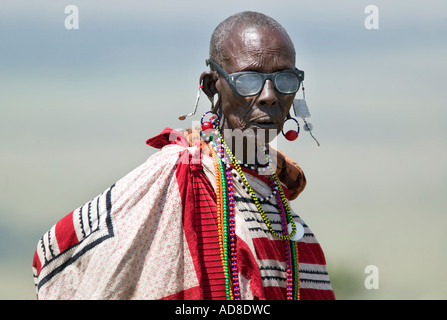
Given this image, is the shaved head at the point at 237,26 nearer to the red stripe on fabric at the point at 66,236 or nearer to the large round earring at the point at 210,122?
the large round earring at the point at 210,122

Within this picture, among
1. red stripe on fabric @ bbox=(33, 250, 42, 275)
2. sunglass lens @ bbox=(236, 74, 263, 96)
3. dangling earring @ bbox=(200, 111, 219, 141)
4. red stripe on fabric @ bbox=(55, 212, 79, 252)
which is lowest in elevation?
red stripe on fabric @ bbox=(33, 250, 42, 275)

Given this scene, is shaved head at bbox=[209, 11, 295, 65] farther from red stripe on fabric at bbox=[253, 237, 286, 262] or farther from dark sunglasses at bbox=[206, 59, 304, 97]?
red stripe on fabric at bbox=[253, 237, 286, 262]

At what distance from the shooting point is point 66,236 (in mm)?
4711

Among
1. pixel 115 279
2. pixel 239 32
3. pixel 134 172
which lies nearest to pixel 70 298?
pixel 115 279

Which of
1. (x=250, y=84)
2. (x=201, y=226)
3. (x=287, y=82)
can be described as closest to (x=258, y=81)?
(x=250, y=84)

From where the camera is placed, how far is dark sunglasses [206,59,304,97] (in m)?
4.99

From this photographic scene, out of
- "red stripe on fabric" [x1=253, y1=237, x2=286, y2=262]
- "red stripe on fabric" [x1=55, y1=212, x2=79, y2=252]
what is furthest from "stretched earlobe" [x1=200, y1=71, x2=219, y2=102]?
"red stripe on fabric" [x1=55, y1=212, x2=79, y2=252]

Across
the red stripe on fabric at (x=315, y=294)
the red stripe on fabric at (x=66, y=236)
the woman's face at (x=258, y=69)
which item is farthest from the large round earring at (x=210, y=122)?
the red stripe on fabric at (x=315, y=294)

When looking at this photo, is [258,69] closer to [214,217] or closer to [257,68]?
[257,68]

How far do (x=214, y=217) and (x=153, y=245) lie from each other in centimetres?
38

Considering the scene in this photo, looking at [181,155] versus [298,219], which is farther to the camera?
[298,219]

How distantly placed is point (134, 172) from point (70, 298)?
2.39 feet

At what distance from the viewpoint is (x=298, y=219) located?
5406 mm
